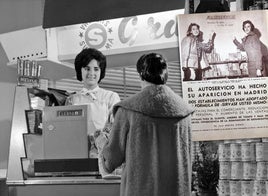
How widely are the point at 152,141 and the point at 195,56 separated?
2.26ft

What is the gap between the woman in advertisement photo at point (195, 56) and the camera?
2.68 m

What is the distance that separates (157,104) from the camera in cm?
228

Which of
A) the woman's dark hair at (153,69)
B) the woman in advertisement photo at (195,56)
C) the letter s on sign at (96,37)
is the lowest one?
the woman's dark hair at (153,69)

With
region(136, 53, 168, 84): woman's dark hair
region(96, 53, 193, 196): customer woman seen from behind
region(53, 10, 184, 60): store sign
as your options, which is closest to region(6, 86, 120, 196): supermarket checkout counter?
region(96, 53, 193, 196): customer woman seen from behind

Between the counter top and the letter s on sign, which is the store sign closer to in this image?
the letter s on sign

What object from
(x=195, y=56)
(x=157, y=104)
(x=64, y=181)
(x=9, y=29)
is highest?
(x=9, y=29)

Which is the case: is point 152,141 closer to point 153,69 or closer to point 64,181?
point 153,69

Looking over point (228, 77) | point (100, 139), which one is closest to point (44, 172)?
point (100, 139)

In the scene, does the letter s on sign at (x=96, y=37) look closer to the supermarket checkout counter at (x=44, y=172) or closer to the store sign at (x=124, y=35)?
the store sign at (x=124, y=35)

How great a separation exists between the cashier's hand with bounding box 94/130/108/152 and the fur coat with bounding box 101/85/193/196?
38cm

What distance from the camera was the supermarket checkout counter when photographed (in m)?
2.73

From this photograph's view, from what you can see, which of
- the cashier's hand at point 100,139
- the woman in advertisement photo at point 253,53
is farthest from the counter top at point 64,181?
the woman in advertisement photo at point 253,53

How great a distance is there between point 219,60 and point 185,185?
2.69 ft

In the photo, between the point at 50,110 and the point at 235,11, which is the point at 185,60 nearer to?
the point at 235,11
